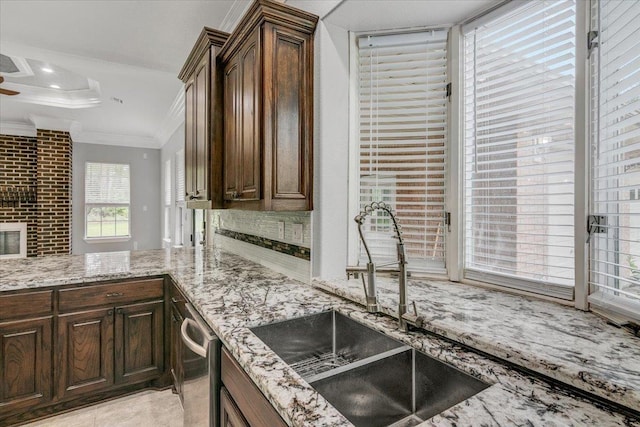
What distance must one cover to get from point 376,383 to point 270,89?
1.35m

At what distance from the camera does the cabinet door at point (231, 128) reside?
1.98m

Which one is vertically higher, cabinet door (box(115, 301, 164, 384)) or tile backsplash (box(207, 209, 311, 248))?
tile backsplash (box(207, 209, 311, 248))

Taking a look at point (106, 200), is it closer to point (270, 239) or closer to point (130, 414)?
point (130, 414)

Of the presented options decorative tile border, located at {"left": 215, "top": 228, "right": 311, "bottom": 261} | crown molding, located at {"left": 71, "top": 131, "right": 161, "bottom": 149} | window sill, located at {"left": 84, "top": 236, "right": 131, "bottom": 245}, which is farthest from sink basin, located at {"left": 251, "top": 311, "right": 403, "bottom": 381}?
window sill, located at {"left": 84, "top": 236, "right": 131, "bottom": 245}

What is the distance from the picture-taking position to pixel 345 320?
1416 mm

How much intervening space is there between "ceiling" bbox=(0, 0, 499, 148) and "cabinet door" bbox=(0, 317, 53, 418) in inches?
85.5

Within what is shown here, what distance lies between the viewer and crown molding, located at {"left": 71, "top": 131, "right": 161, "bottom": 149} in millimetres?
6496

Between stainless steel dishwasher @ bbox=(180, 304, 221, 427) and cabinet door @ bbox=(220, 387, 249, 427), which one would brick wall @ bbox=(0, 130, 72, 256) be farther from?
cabinet door @ bbox=(220, 387, 249, 427)

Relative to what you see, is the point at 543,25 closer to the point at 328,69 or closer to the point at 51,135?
the point at 328,69

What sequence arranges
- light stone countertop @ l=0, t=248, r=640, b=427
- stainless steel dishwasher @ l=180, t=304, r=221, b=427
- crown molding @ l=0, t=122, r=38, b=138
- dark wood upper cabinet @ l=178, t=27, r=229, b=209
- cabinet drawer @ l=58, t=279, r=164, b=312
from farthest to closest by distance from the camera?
crown molding @ l=0, t=122, r=38, b=138, dark wood upper cabinet @ l=178, t=27, r=229, b=209, cabinet drawer @ l=58, t=279, r=164, b=312, stainless steel dishwasher @ l=180, t=304, r=221, b=427, light stone countertop @ l=0, t=248, r=640, b=427

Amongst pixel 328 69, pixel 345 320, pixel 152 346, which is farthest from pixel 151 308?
pixel 328 69

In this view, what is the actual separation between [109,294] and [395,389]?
6.42ft

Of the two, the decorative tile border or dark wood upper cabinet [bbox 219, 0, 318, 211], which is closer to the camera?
dark wood upper cabinet [bbox 219, 0, 318, 211]

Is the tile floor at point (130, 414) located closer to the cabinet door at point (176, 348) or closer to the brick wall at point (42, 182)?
the cabinet door at point (176, 348)
